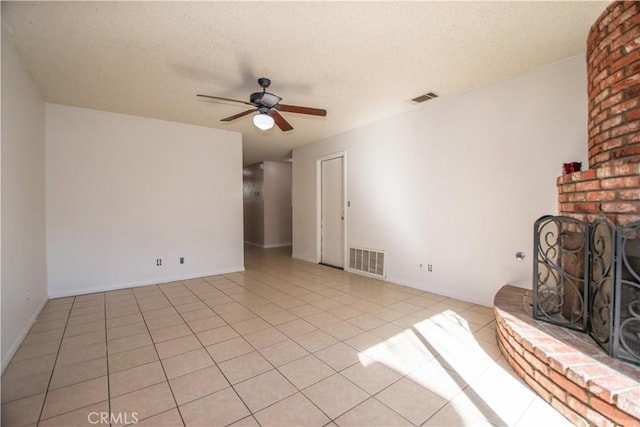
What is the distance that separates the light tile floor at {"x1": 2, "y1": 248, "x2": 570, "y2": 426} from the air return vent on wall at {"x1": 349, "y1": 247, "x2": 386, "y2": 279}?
95cm

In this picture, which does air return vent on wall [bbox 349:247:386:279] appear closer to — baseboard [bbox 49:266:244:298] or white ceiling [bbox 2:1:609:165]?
baseboard [bbox 49:266:244:298]

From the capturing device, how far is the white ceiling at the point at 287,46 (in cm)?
198

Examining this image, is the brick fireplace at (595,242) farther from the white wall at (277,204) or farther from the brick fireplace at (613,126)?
the white wall at (277,204)

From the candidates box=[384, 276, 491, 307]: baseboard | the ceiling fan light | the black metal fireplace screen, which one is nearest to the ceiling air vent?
the ceiling fan light

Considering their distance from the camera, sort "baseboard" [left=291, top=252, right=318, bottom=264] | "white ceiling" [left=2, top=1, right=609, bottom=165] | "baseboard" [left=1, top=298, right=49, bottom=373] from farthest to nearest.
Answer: "baseboard" [left=291, top=252, right=318, bottom=264] → "baseboard" [left=1, top=298, right=49, bottom=373] → "white ceiling" [left=2, top=1, right=609, bottom=165]

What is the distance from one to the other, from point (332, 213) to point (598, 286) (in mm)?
4088

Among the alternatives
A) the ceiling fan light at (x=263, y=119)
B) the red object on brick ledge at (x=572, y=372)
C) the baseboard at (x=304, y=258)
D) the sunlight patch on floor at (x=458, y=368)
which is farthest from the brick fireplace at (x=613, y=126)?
the baseboard at (x=304, y=258)

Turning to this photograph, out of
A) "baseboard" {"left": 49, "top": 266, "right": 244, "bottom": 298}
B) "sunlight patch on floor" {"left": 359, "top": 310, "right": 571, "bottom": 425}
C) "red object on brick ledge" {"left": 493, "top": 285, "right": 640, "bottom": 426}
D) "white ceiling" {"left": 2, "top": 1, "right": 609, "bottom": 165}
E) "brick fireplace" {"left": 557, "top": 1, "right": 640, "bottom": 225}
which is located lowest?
"sunlight patch on floor" {"left": 359, "top": 310, "right": 571, "bottom": 425}

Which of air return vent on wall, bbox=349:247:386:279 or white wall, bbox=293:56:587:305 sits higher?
white wall, bbox=293:56:587:305

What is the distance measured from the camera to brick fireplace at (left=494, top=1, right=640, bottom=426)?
1.45m

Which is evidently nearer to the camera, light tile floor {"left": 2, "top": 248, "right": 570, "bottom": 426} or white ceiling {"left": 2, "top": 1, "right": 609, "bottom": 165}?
light tile floor {"left": 2, "top": 248, "right": 570, "bottom": 426}

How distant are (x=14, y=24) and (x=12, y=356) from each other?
2.58 metres

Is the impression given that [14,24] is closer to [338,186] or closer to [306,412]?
[306,412]

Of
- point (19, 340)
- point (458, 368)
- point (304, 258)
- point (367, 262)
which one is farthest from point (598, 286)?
point (304, 258)
